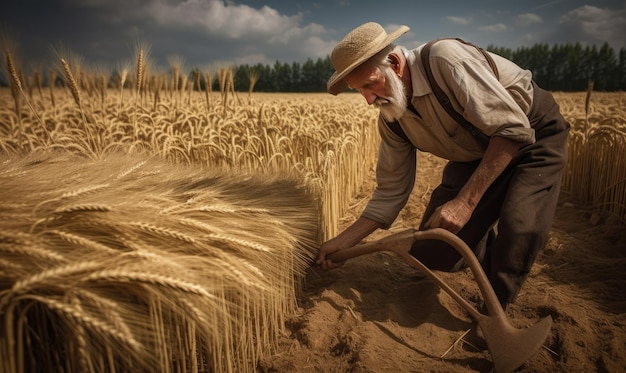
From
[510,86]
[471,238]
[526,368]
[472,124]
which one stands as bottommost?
[526,368]

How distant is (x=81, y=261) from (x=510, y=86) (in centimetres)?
236

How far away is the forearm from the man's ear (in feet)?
2.23

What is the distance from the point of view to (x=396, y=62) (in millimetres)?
2041

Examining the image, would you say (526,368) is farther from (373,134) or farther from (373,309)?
(373,134)

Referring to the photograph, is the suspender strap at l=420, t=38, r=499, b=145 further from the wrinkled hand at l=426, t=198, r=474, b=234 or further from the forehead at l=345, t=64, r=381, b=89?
→ the wrinkled hand at l=426, t=198, r=474, b=234

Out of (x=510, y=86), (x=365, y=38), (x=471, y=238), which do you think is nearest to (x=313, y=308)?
(x=471, y=238)

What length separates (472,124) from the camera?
6.59ft

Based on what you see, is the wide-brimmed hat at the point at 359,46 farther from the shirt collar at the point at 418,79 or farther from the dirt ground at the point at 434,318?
the dirt ground at the point at 434,318

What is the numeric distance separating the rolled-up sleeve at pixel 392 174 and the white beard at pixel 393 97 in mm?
273

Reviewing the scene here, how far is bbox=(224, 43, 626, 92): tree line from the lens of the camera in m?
42.0

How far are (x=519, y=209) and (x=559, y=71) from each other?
59.0m

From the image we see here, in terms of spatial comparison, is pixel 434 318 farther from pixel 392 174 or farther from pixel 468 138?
pixel 468 138

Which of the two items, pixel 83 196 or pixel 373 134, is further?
pixel 373 134

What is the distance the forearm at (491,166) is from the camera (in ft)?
5.95
